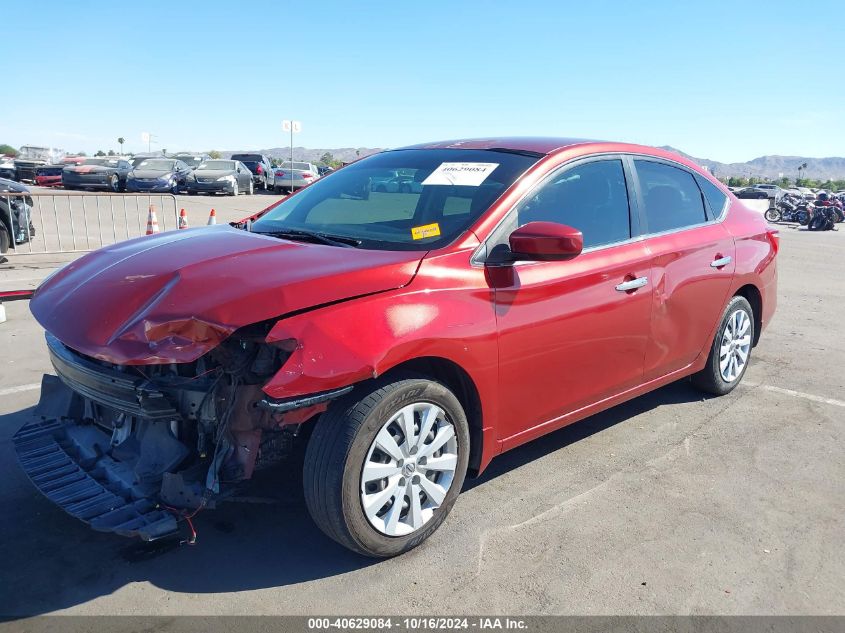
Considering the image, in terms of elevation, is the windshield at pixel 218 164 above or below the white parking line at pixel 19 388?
above

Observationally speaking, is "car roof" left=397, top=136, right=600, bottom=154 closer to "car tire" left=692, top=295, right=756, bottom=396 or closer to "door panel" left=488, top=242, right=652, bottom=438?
"door panel" left=488, top=242, right=652, bottom=438

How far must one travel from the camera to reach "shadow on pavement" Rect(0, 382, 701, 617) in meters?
2.75

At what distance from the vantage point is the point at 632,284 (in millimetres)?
3855

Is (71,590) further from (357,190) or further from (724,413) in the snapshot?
(724,413)

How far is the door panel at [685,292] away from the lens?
13.5ft

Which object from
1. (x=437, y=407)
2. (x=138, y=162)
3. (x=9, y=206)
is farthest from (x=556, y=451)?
(x=138, y=162)

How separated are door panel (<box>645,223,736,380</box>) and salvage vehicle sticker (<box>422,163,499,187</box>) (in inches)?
45.1

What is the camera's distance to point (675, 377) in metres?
4.57

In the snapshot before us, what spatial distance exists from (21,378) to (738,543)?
4.80 metres

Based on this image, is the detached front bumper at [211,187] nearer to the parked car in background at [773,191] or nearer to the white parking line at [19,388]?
the white parking line at [19,388]

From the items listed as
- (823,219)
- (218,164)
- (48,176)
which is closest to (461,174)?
(218,164)

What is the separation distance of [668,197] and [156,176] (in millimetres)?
22721

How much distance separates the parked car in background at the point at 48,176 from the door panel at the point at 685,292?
33.4m

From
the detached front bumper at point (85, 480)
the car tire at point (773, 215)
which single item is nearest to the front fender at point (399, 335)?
the detached front bumper at point (85, 480)
